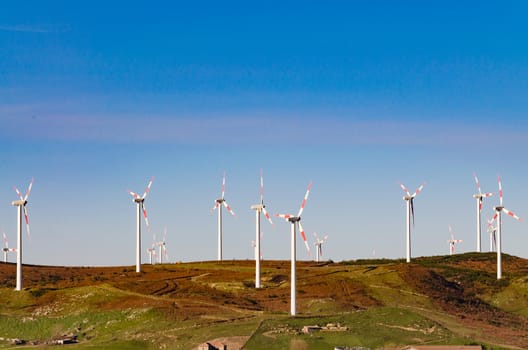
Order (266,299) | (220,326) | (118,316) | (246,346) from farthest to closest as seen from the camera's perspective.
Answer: (266,299) → (118,316) → (220,326) → (246,346)

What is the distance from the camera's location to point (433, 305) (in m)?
188

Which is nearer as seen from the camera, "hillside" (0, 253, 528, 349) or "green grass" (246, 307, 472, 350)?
"green grass" (246, 307, 472, 350)

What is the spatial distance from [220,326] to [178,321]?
10895 millimetres

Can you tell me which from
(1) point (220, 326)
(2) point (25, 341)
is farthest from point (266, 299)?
(2) point (25, 341)

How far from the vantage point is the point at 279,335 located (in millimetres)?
151500

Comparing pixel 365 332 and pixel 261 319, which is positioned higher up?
pixel 261 319

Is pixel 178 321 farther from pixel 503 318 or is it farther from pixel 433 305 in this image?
pixel 503 318

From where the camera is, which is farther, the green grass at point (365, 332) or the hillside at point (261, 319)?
the hillside at point (261, 319)

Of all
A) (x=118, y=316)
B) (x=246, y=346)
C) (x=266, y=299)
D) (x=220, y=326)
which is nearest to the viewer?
(x=246, y=346)

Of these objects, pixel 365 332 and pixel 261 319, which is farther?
pixel 261 319

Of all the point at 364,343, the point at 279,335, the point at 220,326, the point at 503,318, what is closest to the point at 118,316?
the point at 220,326

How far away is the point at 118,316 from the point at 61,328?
9996 mm

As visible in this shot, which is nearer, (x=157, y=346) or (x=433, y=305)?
(x=157, y=346)

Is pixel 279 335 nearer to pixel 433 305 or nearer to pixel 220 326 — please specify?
pixel 220 326
